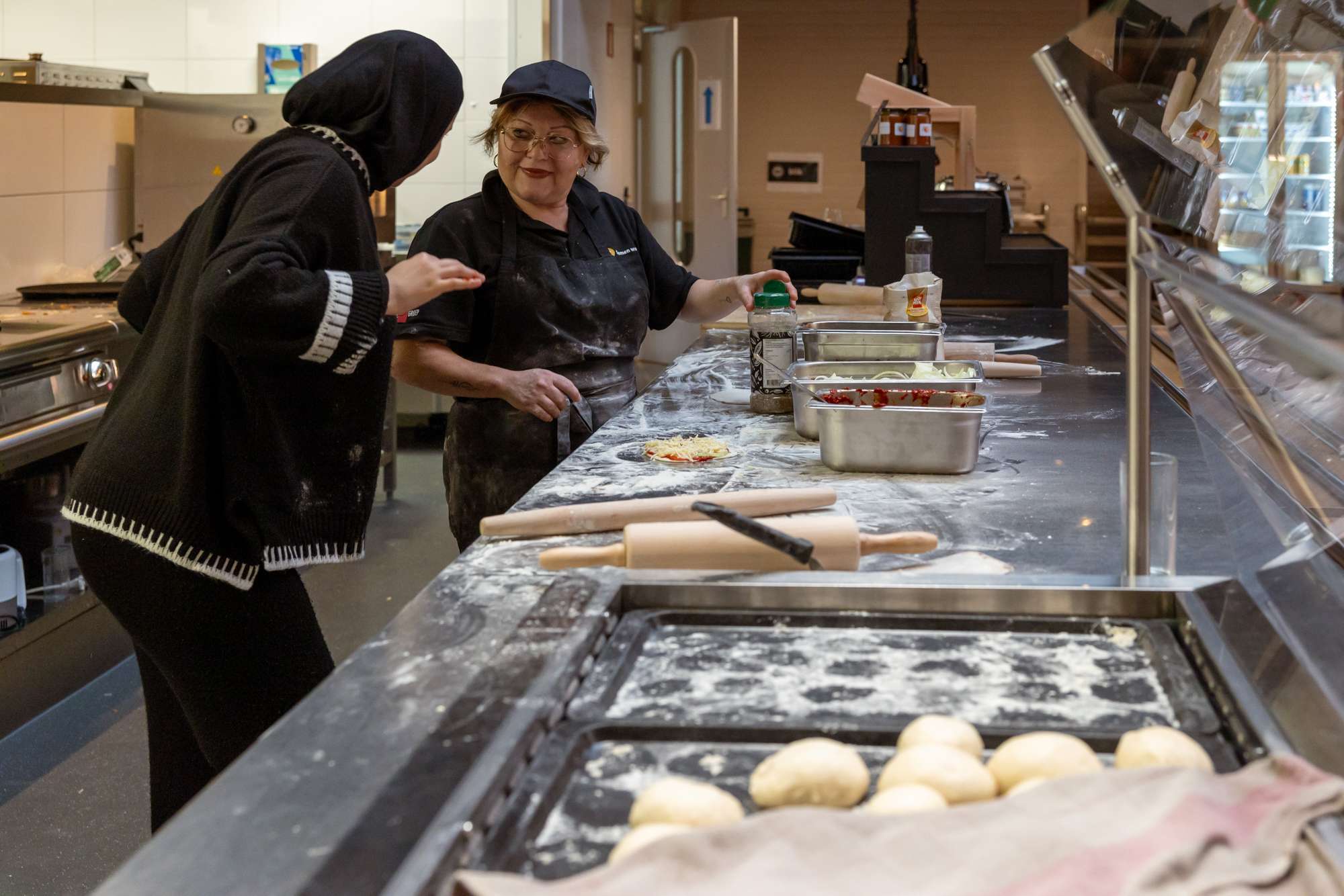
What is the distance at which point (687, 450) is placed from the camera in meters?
2.39

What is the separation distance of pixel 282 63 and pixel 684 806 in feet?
20.2

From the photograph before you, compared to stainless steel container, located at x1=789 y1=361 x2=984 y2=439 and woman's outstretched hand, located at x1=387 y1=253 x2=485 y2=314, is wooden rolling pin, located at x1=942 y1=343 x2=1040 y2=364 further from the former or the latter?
woman's outstretched hand, located at x1=387 y1=253 x2=485 y2=314

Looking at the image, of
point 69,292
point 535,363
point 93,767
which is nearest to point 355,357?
point 535,363

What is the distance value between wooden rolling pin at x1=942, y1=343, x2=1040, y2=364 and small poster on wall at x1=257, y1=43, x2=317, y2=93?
163 inches

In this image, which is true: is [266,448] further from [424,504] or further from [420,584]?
[424,504]

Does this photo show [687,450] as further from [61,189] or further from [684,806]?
[61,189]

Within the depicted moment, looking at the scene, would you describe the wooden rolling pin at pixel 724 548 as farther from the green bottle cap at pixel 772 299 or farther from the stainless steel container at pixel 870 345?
the stainless steel container at pixel 870 345

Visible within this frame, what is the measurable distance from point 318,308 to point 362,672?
0.85m

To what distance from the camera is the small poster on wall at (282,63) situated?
634cm

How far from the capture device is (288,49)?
6.33 metres

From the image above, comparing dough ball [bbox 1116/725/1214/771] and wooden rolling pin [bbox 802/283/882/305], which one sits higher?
wooden rolling pin [bbox 802/283/882/305]

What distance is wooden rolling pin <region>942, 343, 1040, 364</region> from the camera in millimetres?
3314

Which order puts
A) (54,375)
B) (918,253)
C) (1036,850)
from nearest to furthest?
(1036,850) < (54,375) < (918,253)

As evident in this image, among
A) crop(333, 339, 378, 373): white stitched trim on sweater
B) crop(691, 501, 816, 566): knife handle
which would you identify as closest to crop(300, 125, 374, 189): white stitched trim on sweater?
crop(333, 339, 378, 373): white stitched trim on sweater
